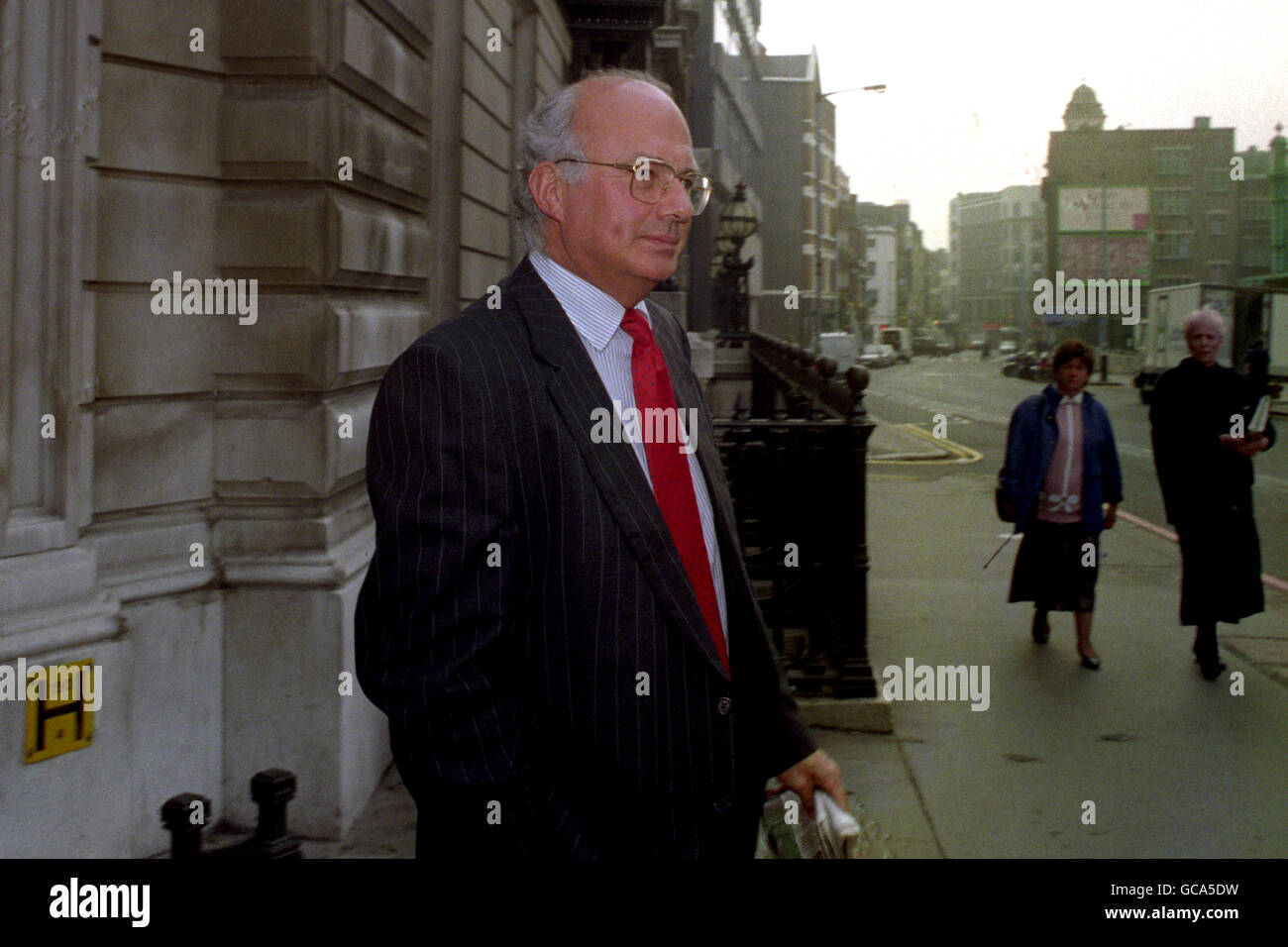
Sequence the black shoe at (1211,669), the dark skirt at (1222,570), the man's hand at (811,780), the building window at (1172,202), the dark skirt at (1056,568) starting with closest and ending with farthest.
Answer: the man's hand at (811,780) < the dark skirt at (1222,570) < the black shoe at (1211,669) < the dark skirt at (1056,568) < the building window at (1172,202)

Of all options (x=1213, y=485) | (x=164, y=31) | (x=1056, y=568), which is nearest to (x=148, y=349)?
(x=164, y=31)

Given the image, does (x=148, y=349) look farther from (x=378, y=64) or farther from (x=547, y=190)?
(x=547, y=190)

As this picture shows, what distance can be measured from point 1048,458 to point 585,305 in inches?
233

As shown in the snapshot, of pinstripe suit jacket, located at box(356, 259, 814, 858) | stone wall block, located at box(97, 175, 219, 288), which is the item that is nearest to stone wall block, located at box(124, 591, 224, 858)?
stone wall block, located at box(97, 175, 219, 288)

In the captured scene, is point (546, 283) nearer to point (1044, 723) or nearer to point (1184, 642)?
point (1044, 723)

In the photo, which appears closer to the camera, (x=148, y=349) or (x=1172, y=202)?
(x=148, y=349)

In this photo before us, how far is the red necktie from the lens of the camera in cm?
217

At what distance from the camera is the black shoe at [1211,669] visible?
281 inches

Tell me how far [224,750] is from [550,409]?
3.13m

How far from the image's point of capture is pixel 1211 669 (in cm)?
714

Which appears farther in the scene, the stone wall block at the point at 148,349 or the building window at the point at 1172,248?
the building window at the point at 1172,248

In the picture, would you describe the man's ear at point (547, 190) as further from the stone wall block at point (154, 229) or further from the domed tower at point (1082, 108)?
the domed tower at point (1082, 108)

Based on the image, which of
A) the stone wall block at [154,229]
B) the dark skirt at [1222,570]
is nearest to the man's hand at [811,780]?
the stone wall block at [154,229]

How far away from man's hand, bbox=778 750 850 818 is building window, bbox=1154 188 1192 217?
100029 mm
